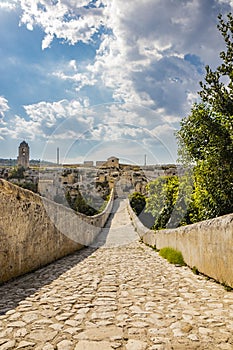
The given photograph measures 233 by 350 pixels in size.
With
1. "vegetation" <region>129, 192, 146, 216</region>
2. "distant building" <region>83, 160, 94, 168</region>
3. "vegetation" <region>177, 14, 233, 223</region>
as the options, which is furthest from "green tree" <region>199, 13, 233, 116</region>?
"distant building" <region>83, 160, 94, 168</region>

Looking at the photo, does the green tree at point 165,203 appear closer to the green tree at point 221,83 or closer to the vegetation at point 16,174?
the green tree at point 221,83

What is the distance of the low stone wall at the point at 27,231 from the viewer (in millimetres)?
3738

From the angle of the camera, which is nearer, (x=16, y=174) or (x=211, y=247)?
(x=211, y=247)

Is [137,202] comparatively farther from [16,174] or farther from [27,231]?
[27,231]

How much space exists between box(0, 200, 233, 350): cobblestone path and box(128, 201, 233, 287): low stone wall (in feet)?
0.59

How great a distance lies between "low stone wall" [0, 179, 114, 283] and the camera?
12.3 ft

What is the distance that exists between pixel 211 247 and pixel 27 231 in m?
2.62

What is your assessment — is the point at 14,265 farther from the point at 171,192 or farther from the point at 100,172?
the point at 100,172

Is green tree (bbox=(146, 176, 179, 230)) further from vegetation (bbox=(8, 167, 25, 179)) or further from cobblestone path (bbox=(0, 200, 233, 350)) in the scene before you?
vegetation (bbox=(8, 167, 25, 179))

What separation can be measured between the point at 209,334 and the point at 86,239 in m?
8.68

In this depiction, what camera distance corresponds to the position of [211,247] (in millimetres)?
3693

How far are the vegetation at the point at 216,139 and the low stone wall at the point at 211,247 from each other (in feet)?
3.23

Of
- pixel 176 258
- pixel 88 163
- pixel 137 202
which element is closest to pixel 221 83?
pixel 176 258

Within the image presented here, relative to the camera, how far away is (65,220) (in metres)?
7.16
